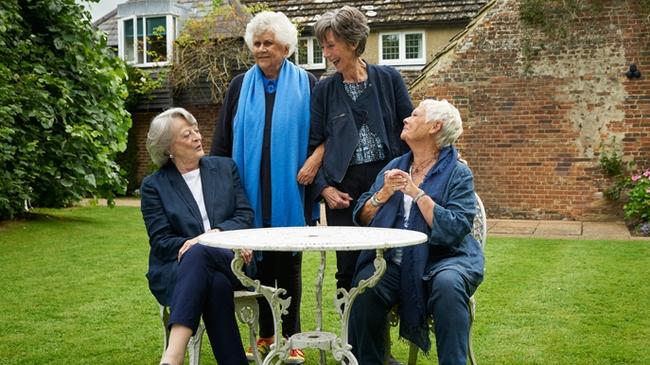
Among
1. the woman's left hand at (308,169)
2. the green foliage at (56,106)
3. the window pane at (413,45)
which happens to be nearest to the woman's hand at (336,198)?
the woman's left hand at (308,169)

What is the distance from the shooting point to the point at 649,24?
12.6 m

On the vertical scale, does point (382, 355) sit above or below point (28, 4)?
below

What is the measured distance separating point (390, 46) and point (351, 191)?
14769mm

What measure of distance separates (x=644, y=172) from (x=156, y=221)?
1025 cm

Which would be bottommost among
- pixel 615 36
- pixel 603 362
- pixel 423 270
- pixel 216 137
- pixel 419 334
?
pixel 603 362

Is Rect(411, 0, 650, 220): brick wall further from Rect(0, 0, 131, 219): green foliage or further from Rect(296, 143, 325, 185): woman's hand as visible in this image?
Rect(296, 143, 325, 185): woman's hand

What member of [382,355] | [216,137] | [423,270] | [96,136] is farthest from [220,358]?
[96,136]

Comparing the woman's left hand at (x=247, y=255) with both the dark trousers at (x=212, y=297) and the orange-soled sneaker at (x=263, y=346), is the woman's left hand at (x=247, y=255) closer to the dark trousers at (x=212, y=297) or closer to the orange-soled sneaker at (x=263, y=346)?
the dark trousers at (x=212, y=297)

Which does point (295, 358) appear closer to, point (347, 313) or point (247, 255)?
point (247, 255)

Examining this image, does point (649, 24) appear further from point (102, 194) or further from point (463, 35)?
point (102, 194)

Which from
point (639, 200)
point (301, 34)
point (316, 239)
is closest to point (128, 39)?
point (301, 34)

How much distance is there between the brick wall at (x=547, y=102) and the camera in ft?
41.8

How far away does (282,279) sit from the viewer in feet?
14.7

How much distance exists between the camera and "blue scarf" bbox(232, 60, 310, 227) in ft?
13.8
